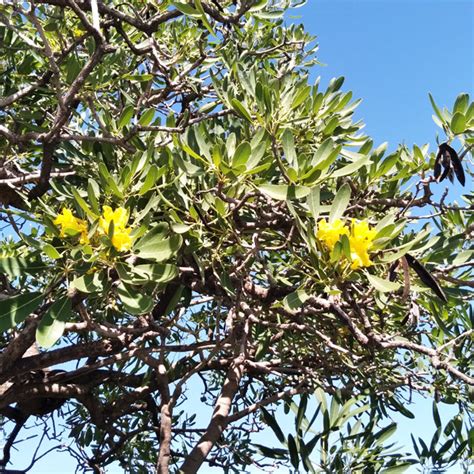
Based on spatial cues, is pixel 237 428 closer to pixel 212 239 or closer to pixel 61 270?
pixel 212 239

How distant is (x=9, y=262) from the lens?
161 cm

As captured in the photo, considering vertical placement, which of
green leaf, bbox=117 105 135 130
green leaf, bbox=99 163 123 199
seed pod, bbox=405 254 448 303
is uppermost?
green leaf, bbox=117 105 135 130

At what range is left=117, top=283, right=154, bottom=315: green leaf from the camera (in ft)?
4.75

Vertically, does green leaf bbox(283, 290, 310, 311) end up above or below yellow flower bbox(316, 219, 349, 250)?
below

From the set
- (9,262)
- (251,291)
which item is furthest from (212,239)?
(9,262)

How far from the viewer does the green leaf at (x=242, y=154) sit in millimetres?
1557

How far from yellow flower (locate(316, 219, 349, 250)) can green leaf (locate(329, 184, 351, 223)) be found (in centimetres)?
3

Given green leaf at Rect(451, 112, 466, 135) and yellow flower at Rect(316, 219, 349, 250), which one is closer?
yellow flower at Rect(316, 219, 349, 250)

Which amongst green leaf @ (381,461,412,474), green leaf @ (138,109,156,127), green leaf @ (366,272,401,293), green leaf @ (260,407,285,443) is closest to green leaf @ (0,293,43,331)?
green leaf @ (138,109,156,127)

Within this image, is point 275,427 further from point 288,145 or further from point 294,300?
point 288,145

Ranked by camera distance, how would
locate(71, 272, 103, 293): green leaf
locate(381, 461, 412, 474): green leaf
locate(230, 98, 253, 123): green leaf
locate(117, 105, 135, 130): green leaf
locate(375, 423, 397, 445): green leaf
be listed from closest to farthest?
locate(71, 272, 103, 293): green leaf → locate(230, 98, 253, 123): green leaf → locate(117, 105, 135, 130): green leaf → locate(381, 461, 412, 474): green leaf → locate(375, 423, 397, 445): green leaf

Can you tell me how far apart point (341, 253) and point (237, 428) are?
6.20 ft

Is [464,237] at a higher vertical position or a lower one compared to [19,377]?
higher

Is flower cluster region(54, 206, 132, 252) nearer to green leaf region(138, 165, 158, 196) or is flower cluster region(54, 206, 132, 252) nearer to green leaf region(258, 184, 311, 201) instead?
green leaf region(138, 165, 158, 196)
